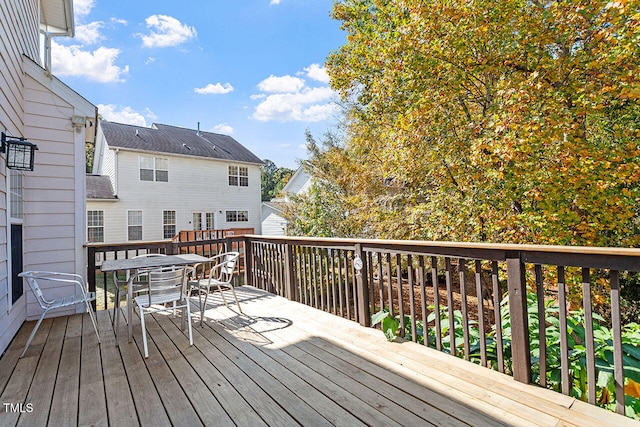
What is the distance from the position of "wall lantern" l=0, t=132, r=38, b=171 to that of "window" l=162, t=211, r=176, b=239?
9722 millimetres

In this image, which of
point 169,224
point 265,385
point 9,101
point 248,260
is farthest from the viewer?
point 169,224

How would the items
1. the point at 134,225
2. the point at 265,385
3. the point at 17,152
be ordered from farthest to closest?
the point at 134,225, the point at 17,152, the point at 265,385

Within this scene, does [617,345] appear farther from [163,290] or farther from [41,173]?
[41,173]

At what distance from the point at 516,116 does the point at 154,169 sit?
11938 mm

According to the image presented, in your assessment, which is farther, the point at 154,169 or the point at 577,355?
the point at 154,169

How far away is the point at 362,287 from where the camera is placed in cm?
324

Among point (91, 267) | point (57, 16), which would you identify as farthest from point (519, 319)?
point (57, 16)

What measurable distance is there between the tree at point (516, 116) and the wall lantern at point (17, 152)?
192 inches

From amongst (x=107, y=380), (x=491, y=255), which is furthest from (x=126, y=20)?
(x=491, y=255)

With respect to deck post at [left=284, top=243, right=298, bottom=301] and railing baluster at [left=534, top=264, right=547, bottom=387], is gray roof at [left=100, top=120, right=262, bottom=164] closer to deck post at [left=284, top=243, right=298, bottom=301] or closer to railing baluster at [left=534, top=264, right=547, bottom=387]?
deck post at [left=284, top=243, right=298, bottom=301]

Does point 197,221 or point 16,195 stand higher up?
point 16,195

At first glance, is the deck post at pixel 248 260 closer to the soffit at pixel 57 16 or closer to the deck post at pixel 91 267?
the deck post at pixel 91 267

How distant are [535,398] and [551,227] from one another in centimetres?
337

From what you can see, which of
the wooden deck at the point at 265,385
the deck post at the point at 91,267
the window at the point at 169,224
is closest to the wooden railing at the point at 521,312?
the wooden deck at the point at 265,385
